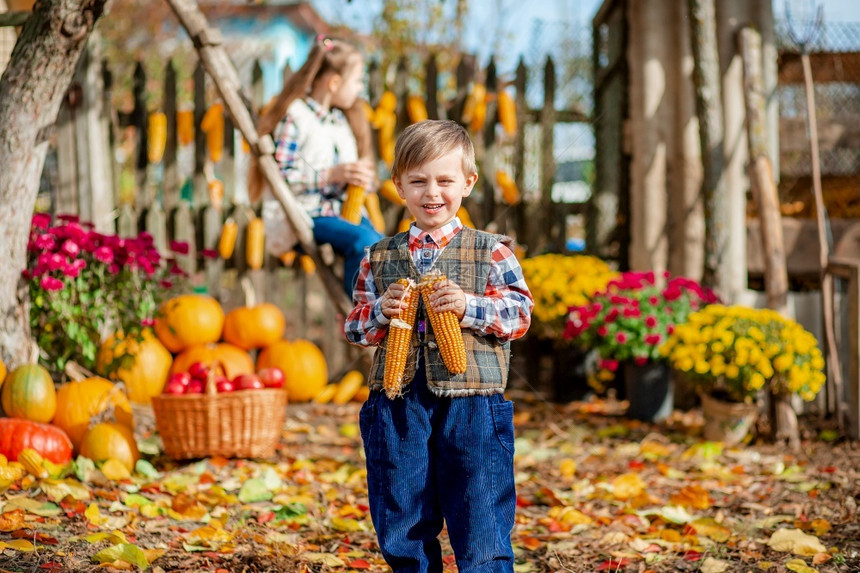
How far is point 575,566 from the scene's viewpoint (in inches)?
110

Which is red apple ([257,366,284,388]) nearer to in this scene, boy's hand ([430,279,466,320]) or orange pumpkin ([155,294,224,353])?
orange pumpkin ([155,294,224,353])

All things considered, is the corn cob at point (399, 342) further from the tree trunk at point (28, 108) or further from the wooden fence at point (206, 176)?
the wooden fence at point (206, 176)

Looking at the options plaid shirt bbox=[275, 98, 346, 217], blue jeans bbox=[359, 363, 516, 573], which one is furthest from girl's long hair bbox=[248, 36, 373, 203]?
blue jeans bbox=[359, 363, 516, 573]

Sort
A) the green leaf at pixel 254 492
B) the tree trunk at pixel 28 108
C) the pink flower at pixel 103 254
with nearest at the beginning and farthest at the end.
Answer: the green leaf at pixel 254 492, the tree trunk at pixel 28 108, the pink flower at pixel 103 254

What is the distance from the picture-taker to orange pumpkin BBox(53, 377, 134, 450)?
13.1 feet

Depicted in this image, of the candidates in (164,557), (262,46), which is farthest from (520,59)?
(262,46)

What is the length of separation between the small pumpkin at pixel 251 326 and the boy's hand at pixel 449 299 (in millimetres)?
3624

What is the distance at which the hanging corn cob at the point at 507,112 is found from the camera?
19.8ft

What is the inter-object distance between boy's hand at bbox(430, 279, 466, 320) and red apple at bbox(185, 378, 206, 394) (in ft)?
7.50

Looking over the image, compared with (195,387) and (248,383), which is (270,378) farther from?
(195,387)

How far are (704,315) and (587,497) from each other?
1.47m

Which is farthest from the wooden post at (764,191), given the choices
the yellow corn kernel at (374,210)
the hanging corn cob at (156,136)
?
the hanging corn cob at (156,136)

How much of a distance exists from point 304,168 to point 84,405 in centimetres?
152

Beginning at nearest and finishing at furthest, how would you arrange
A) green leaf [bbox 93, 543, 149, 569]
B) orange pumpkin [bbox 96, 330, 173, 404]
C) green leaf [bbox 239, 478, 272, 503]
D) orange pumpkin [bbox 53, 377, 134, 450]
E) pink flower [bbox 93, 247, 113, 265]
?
green leaf [bbox 93, 543, 149, 569]
green leaf [bbox 239, 478, 272, 503]
orange pumpkin [bbox 53, 377, 134, 450]
pink flower [bbox 93, 247, 113, 265]
orange pumpkin [bbox 96, 330, 173, 404]
